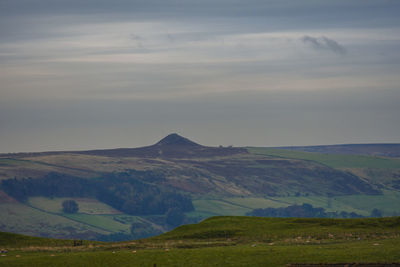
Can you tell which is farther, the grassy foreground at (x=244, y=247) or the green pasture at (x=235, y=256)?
the grassy foreground at (x=244, y=247)

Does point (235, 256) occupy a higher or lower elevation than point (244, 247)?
lower

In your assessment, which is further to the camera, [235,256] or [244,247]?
[244,247]

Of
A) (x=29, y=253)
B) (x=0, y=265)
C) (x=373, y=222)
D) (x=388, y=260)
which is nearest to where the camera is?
(x=388, y=260)

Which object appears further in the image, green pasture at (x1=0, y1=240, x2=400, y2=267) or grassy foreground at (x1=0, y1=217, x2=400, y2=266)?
grassy foreground at (x1=0, y1=217, x2=400, y2=266)

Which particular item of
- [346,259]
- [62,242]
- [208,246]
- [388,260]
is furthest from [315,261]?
[62,242]

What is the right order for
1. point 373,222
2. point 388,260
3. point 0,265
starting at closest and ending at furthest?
point 388,260
point 0,265
point 373,222

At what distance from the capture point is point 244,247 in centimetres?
7244

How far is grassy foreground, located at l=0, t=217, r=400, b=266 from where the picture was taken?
2491 inches

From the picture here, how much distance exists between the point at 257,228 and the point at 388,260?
37341mm

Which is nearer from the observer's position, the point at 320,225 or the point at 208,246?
the point at 208,246

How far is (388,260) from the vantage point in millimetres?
58281

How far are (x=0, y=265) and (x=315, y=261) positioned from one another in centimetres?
3145

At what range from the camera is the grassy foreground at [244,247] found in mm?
63281

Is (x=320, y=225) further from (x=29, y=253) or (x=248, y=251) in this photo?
(x=29, y=253)
